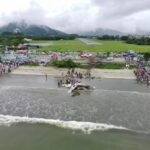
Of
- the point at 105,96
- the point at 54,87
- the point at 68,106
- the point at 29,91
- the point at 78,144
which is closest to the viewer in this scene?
the point at 78,144

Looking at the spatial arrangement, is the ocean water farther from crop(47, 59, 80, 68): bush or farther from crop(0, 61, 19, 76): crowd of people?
crop(47, 59, 80, 68): bush

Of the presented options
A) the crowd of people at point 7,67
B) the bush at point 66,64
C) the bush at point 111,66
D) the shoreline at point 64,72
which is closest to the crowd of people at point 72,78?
the shoreline at point 64,72

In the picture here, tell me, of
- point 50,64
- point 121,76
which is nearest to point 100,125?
point 121,76

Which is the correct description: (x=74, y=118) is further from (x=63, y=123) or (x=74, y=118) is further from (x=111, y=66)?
(x=111, y=66)

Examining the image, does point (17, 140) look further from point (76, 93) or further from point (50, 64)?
point (50, 64)

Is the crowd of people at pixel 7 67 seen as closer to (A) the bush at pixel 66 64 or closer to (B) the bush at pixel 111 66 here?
(A) the bush at pixel 66 64

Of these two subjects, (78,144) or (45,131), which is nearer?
(78,144)
